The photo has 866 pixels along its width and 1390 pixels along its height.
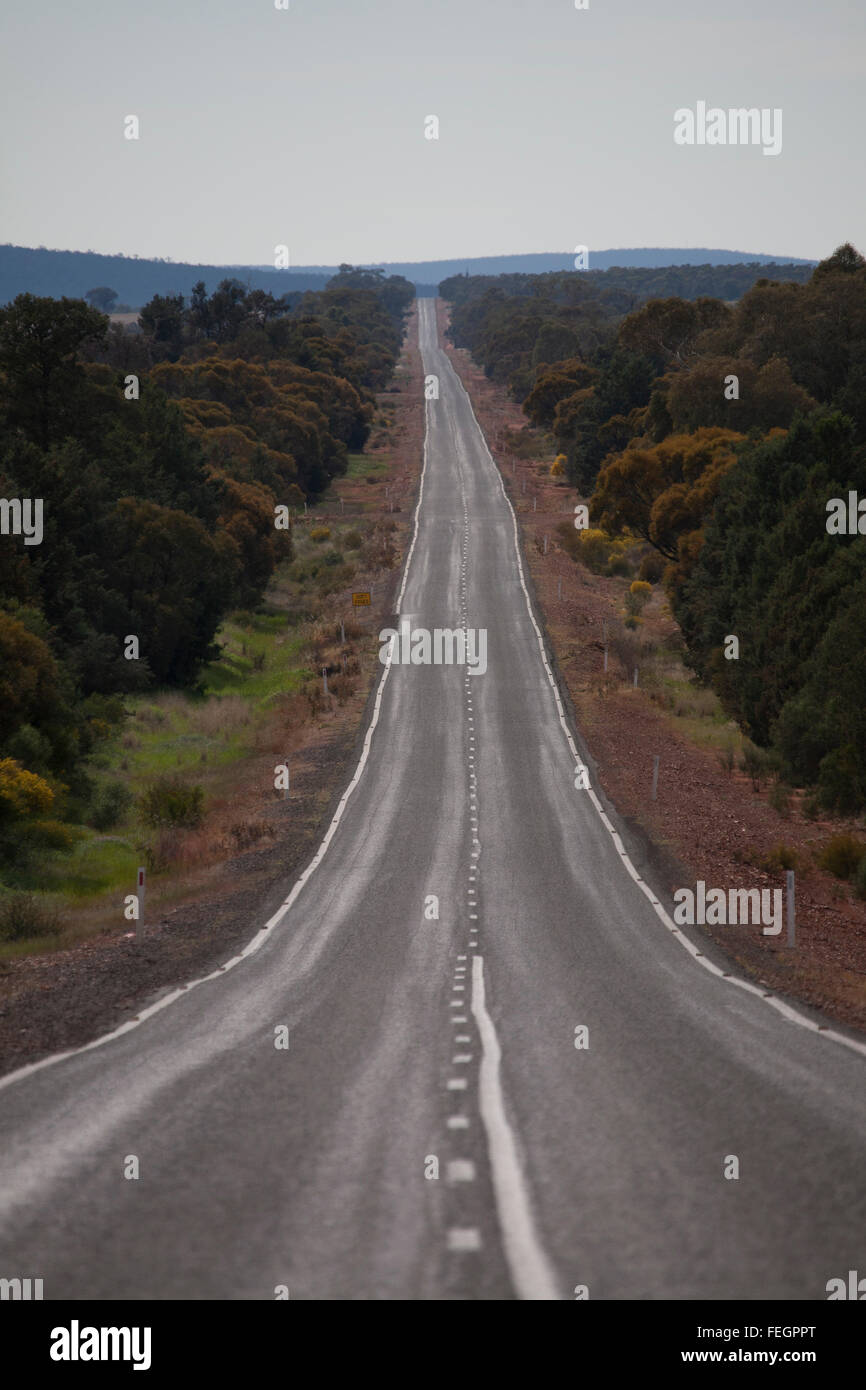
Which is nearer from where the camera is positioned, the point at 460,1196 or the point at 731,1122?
the point at 460,1196

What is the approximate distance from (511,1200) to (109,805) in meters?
19.5

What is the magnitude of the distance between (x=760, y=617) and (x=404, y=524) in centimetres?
3793

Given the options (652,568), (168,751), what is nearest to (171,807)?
(168,751)

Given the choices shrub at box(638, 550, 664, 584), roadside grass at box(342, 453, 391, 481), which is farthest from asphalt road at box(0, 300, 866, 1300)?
roadside grass at box(342, 453, 391, 481)

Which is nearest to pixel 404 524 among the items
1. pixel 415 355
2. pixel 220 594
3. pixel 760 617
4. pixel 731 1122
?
pixel 220 594

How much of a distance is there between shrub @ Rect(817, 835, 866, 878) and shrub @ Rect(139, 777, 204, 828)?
41.5 feet

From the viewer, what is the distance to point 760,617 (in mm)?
32656

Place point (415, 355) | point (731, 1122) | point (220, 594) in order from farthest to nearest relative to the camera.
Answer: point (415, 355), point (220, 594), point (731, 1122)

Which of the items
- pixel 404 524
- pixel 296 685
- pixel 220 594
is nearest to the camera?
pixel 296 685

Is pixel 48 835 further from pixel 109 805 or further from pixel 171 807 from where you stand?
pixel 109 805

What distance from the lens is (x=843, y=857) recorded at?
22.2 m

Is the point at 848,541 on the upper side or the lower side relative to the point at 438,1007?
upper
